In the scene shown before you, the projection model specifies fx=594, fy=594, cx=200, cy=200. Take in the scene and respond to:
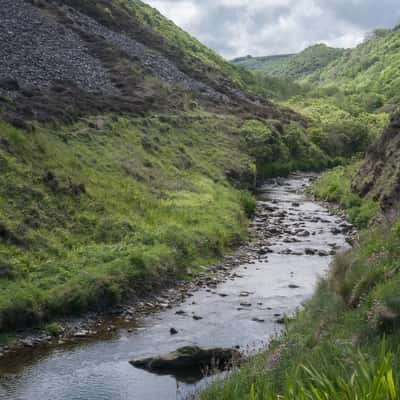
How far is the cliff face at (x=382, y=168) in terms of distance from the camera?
122 ft

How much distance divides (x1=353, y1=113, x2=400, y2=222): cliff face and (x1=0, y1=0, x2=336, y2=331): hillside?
830cm

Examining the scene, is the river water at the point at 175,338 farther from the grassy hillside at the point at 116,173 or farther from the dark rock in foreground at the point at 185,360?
the grassy hillside at the point at 116,173

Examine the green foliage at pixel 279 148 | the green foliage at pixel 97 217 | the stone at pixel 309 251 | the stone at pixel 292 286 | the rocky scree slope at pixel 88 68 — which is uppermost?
the rocky scree slope at pixel 88 68

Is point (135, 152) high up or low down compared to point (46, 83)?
down

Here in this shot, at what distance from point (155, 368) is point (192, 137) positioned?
41.3 m

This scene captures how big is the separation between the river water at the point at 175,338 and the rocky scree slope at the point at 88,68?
16102mm

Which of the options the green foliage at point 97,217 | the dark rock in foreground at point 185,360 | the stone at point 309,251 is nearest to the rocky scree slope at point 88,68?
the green foliage at point 97,217

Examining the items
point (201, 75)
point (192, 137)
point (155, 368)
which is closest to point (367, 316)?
point (155, 368)

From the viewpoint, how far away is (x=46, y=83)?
4809 centimetres

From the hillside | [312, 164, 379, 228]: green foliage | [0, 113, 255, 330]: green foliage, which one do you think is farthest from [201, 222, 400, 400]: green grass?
[312, 164, 379, 228]: green foliage

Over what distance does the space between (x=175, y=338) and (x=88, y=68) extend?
4494cm

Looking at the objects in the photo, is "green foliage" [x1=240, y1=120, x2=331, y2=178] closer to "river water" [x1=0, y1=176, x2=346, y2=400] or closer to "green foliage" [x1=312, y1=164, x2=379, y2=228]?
"green foliage" [x1=312, y1=164, x2=379, y2=228]

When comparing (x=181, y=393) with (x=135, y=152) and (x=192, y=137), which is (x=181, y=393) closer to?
(x=135, y=152)

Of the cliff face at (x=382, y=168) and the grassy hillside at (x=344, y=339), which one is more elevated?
the cliff face at (x=382, y=168)
